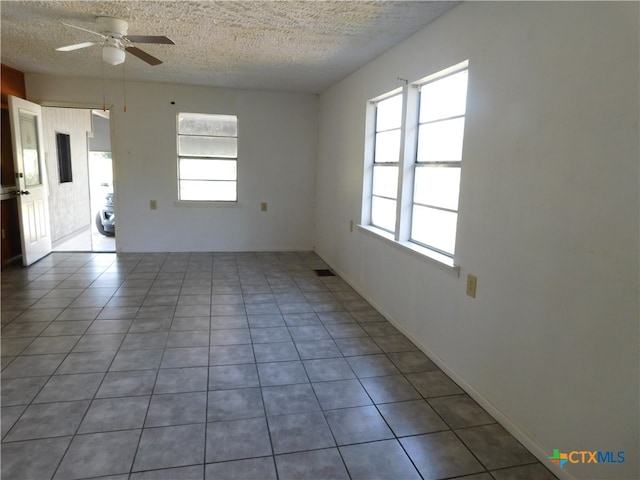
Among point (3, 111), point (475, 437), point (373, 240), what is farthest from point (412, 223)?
point (3, 111)

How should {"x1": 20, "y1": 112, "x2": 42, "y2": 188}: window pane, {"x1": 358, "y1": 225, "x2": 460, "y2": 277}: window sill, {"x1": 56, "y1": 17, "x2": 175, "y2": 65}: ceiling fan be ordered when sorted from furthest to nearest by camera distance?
{"x1": 20, "y1": 112, "x2": 42, "y2": 188}: window pane
{"x1": 56, "y1": 17, "x2": 175, "y2": 65}: ceiling fan
{"x1": 358, "y1": 225, "x2": 460, "y2": 277}: window sill

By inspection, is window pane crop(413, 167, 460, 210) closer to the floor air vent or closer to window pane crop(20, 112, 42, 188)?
the floor air vent

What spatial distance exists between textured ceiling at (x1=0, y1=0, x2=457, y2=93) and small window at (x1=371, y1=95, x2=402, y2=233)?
54cm

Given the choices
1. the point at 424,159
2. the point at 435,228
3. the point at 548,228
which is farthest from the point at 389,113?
the point at 548,228

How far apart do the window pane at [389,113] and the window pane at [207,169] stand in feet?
9.21

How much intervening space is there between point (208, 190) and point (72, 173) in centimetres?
308

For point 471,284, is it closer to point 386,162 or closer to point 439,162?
point 439,162

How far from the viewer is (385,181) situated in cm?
405

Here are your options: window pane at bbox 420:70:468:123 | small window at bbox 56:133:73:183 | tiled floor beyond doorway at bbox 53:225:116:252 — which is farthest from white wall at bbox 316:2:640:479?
small window at bbox 56:133:73:183

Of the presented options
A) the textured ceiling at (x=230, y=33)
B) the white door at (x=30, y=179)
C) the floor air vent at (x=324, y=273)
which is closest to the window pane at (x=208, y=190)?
the textured ceiling at (x=230, y=33)

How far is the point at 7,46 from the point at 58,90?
1.52 meters

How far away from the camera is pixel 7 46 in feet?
13.3

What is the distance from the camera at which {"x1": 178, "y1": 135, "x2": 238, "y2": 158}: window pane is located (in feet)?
20.0

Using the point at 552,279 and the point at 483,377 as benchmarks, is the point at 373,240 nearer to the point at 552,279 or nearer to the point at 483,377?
the point at 483,377
